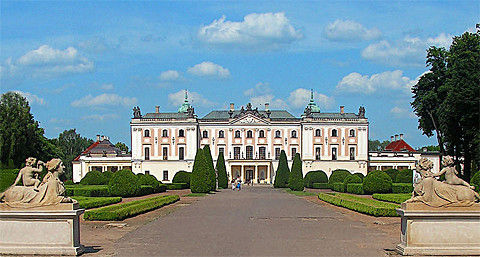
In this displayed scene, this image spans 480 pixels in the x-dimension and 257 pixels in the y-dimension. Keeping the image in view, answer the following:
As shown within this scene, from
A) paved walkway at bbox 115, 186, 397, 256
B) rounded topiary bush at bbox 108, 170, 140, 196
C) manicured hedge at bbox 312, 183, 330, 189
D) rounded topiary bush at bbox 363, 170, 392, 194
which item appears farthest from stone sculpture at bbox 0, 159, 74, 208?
manicured hedge at bbox 312, 183, 330, 189

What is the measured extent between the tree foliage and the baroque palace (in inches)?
1034

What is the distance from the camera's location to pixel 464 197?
10508 millimetres

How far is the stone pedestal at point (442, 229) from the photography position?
410 inches

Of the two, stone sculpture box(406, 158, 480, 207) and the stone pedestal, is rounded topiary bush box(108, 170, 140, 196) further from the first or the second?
the stone pedestal

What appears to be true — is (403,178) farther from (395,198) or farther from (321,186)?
(395,198)

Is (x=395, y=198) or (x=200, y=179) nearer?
(x=395, y=198)

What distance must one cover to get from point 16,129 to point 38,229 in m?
44.4

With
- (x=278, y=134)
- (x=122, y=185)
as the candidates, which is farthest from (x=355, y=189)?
(x=278, y=134)

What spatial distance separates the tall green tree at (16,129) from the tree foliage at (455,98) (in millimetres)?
35301

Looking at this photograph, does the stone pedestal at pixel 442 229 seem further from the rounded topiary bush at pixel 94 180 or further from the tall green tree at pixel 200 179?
the rounded topiary bush at pixel 94 180

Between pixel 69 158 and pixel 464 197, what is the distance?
95.4m

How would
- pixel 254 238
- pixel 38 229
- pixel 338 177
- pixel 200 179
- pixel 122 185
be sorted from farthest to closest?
1. pixel 338 177
2. pixel 200 179
3. pixel 122 185
4. pixel 254 238
5. pixel 38 229

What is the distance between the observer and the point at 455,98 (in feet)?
125

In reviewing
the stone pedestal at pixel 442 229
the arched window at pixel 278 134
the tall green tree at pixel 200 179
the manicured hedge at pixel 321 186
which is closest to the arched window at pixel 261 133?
the arched window at pixel 278 134
